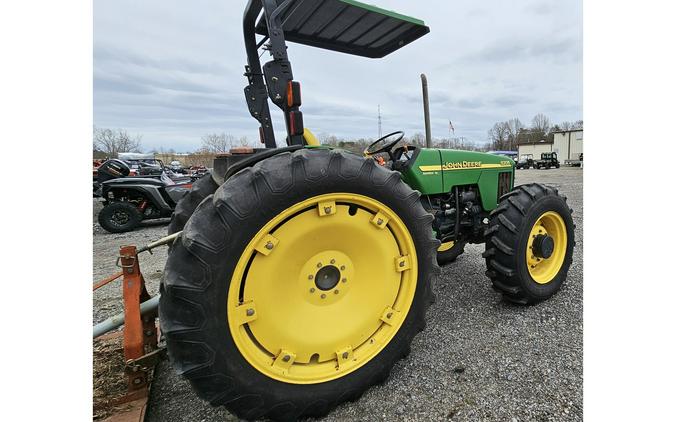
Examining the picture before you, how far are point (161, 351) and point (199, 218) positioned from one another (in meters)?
0.75

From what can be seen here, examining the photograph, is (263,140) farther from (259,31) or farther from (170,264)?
(170,264)

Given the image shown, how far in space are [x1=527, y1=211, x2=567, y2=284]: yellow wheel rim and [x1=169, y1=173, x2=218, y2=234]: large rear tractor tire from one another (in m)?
2.45

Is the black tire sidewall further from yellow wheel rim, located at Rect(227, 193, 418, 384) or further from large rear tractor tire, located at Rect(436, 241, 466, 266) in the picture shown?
yellow wheel rim, located at Rect(227, 193, 418, 384)

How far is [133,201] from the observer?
7762 mm

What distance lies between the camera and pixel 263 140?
267cm

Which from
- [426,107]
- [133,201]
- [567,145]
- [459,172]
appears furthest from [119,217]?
[567,145]

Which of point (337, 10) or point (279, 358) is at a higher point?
→ point (337, 10)

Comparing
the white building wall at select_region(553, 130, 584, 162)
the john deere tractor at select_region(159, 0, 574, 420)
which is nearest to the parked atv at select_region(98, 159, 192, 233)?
the john deere tractor at select_region(159, 0, 574, 420)

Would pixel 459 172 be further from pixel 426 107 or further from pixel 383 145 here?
pixel 426 107

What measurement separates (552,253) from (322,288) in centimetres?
216

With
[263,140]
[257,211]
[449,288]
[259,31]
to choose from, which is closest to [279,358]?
[257,211]

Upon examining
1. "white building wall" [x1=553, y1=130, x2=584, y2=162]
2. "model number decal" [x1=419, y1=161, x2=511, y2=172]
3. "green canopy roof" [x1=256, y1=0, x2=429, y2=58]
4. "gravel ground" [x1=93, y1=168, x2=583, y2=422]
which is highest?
"white building wall" [x1=553, y1=130, x2=584, y2=162]

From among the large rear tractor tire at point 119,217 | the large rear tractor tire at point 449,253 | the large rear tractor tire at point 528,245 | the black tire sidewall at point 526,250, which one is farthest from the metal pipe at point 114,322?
the large rear tractor tire at point 119,217

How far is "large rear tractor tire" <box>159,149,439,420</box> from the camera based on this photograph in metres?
1.37
